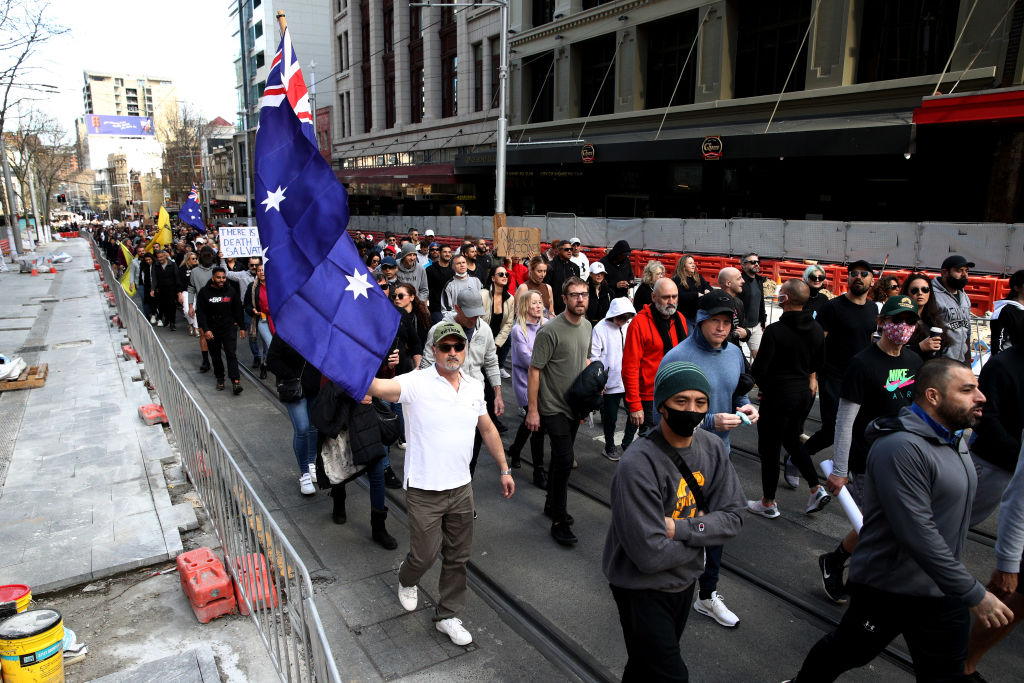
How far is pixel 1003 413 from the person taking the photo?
13.4 feet

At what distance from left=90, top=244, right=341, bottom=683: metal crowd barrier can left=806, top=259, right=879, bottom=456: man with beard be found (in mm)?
4846

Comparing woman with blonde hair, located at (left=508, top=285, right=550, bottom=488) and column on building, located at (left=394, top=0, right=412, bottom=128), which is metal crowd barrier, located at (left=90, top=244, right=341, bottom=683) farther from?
column on building, located at (left=394, top=0, right=412, bottom=128)

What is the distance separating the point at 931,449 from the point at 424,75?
1698 inches

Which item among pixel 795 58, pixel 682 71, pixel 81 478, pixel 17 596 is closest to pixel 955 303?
pixel 17 596

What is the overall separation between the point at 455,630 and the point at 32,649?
219cm

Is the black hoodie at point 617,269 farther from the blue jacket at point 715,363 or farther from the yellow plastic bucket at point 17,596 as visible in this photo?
the yellow plastic bucket at point 17,596

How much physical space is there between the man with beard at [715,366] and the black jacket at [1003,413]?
4.46 feet

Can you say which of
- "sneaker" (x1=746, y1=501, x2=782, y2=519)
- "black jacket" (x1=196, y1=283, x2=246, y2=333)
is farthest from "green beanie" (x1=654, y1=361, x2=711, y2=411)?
"black jacket" (x1=196, y1=283, x2=246, y2=333)

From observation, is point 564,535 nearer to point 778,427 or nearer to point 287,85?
point 778,427

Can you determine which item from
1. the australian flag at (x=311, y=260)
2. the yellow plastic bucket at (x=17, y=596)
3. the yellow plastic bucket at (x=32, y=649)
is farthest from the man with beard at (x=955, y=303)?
the yellow plastic bucket at (x=17, y=596)

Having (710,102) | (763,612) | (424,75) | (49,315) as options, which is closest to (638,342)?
(763,612)

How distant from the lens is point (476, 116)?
1459 inches

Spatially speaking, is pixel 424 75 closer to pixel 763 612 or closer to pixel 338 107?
pixel 338 107

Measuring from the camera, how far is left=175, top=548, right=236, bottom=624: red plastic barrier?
4.21 meters
